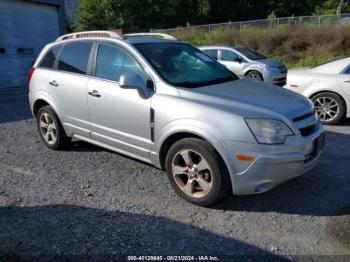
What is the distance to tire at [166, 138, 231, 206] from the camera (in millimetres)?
3400

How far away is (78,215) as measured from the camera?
11.6 feet

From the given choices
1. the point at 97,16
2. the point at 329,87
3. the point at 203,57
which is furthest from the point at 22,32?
the point at 97,16

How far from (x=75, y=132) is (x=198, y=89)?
209 centimetres

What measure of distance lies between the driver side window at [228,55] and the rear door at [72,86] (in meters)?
8.63

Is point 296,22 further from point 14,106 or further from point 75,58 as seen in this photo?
point 75,58

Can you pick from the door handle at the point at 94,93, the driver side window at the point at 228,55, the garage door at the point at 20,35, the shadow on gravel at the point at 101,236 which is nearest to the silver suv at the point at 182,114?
the door handle at the point at 94,93

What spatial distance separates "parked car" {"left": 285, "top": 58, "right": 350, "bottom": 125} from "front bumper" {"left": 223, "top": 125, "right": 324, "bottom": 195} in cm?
362

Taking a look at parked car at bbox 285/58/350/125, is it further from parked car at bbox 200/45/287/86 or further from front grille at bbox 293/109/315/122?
parked car at bbox 200/45/287/86

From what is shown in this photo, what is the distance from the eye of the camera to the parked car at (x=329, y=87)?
6.48 metres

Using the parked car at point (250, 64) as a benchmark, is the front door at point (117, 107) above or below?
above

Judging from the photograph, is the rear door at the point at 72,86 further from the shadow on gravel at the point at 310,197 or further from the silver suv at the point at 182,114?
the shadow on gravel at the point at 310,197

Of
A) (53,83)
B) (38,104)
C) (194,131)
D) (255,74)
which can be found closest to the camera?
(194,131)

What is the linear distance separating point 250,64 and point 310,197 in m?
8.97

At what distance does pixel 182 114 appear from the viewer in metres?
3.54
